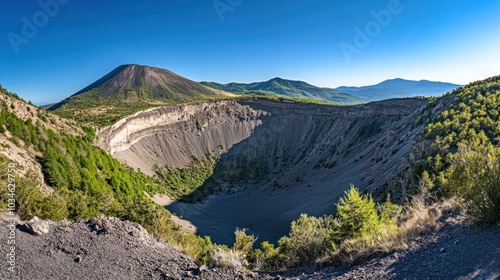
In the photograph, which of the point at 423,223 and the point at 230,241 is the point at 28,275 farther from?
the point at 230,241

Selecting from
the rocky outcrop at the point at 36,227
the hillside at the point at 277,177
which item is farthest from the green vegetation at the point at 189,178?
the rocky outcrop at the point at 36,227

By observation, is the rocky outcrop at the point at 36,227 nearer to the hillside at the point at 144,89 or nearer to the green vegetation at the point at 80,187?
the green vegetation at the point at 80,187

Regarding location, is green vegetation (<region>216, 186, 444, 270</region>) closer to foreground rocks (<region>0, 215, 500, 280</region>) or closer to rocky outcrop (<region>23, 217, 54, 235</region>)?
foreground rocks (<region>0, 215, 500, 280</region>)

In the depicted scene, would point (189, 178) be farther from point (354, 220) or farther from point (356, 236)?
point (356, 236)

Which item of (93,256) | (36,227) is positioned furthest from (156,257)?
(36,227)

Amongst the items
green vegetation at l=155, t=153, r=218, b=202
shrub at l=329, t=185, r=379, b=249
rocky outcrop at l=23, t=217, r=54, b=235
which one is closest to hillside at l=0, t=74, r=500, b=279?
shrub at l=329, t=185, r=379, b=249

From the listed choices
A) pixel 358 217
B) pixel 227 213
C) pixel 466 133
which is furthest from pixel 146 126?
pixel 358 217
